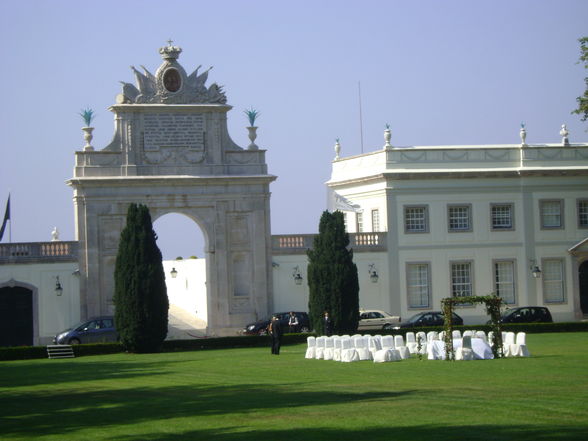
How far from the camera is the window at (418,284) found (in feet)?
174

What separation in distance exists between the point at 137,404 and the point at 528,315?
30.6 metres

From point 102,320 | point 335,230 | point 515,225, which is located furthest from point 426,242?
point 102,320

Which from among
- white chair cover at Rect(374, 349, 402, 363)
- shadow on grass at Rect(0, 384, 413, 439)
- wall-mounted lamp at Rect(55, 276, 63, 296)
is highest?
wall-mounted lamp at Rect(55, 276, 63, 296)

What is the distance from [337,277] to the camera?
46.0 m

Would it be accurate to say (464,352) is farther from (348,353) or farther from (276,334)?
(276,334)

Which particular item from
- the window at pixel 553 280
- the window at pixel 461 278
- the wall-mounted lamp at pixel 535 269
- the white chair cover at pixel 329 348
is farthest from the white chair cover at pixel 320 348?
the window at pixel 553 280

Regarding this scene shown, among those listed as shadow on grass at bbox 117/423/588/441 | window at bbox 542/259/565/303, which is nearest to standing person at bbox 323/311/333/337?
window at bbox 542/259/565/303

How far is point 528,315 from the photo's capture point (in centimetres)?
5094

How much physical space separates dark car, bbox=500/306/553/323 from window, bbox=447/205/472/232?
458cm

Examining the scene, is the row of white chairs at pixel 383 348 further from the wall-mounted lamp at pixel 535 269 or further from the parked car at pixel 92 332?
the wall-mounted lamp at pixel 535 269

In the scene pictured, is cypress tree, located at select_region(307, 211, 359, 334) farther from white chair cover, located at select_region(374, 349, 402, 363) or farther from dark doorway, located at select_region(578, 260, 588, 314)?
dark doorway, located at select_region(578, 260, 588, 314)

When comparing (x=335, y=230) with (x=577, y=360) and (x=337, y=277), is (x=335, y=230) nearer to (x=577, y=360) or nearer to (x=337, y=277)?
(x=337, y=277)

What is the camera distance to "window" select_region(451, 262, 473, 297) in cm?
5353

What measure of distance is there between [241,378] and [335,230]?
1838 cm
